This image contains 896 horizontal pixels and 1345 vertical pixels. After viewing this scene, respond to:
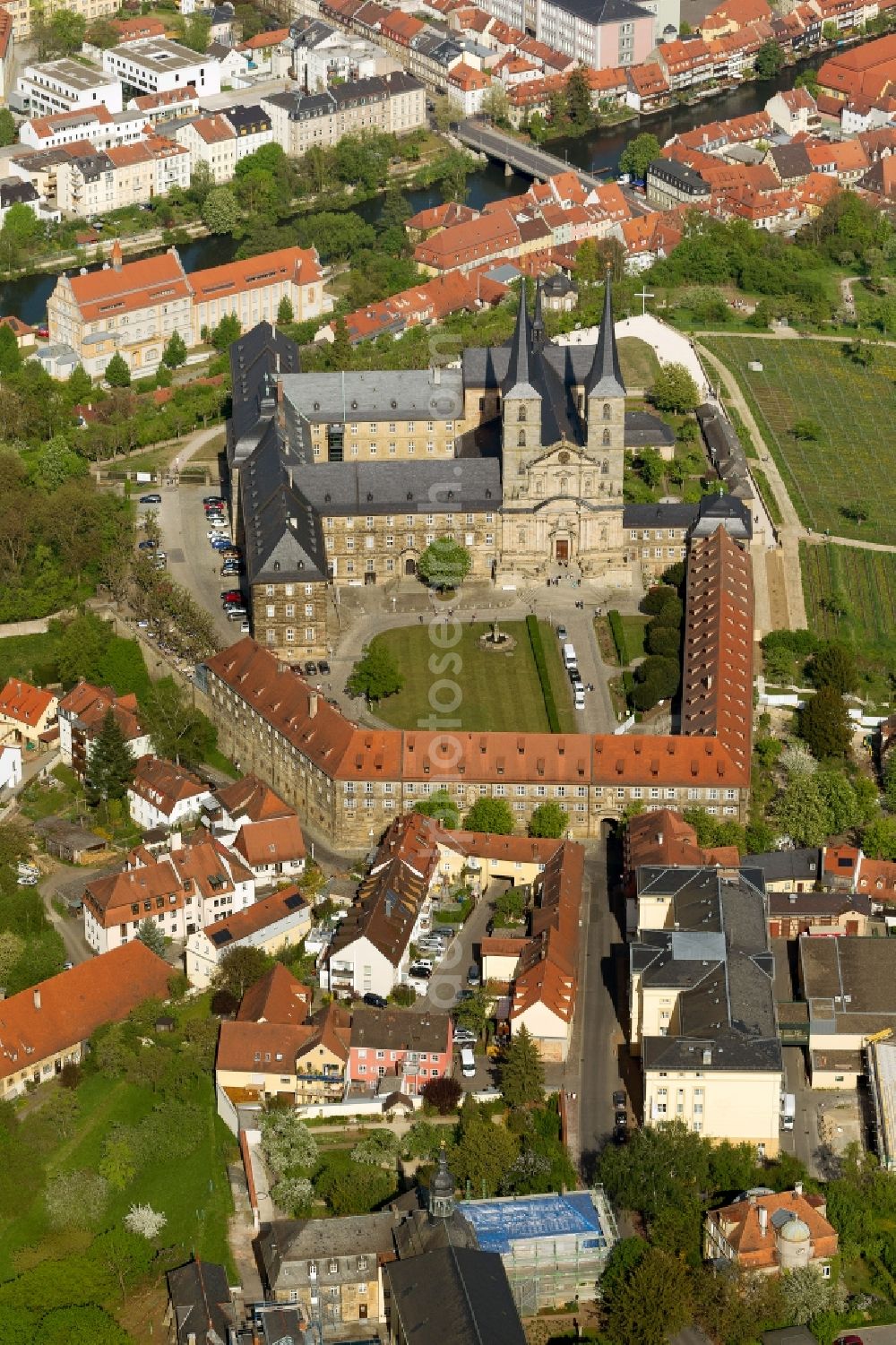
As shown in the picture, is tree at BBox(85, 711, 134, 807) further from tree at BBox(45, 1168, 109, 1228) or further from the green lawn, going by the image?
the green lawn

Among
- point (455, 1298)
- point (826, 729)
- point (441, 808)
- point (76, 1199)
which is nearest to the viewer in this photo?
point (455, 1298)

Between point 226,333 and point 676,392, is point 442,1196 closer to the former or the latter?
point 676,392

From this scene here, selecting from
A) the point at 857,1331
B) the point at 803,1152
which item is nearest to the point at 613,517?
the point at 803,1152

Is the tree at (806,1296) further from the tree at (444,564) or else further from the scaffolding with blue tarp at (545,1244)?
the tree at (444,564)

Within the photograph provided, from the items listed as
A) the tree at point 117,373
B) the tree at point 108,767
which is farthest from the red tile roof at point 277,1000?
the tree at point 117,373

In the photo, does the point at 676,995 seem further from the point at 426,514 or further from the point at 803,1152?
the point at 426,514

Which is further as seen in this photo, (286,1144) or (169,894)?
(169,894)

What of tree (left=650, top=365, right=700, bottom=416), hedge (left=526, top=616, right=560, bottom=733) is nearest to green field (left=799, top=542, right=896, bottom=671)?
hedge (left=526, top=616, right=560, bottom=733)

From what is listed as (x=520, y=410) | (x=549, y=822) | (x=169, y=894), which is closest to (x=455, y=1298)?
(x=169, y=894)
